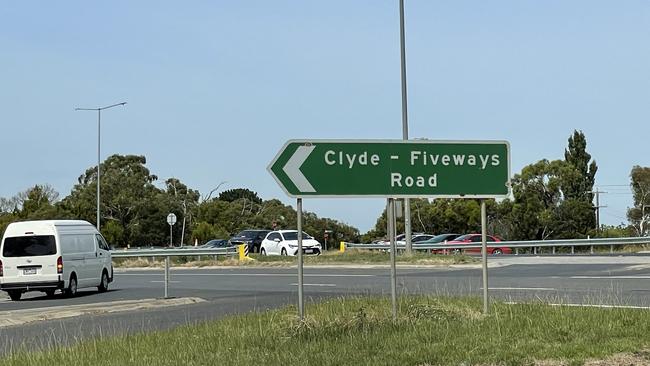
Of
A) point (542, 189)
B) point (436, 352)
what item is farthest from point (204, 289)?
point (542, 189)

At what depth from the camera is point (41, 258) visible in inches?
907

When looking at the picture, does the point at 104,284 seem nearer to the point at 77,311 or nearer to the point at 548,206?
the point at 77,311

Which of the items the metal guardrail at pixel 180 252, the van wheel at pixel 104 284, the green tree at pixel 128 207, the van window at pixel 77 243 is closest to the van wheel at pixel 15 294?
the van window at pixel 77 243

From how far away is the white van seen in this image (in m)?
23.0

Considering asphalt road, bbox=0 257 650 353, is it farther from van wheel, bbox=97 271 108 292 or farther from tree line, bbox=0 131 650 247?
tree line, bbox=0 131 650 247

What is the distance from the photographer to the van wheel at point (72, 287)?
2344 cm

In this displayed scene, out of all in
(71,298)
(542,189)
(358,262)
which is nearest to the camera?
(71,298)

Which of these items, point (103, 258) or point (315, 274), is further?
point (315, 274)

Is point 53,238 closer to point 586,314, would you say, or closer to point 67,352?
point 67,352

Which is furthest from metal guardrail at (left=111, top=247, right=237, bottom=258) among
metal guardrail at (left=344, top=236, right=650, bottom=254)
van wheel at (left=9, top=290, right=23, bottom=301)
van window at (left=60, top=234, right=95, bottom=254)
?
van wheel at (left=9, top=290, right=23, bottom=301)

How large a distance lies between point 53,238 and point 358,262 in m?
14.5

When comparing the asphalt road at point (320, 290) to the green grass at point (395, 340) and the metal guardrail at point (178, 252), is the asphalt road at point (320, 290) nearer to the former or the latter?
the green grass at point (395, 340)

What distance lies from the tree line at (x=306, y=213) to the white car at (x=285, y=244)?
81.9 feet

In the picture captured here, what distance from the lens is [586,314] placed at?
35.1ft
